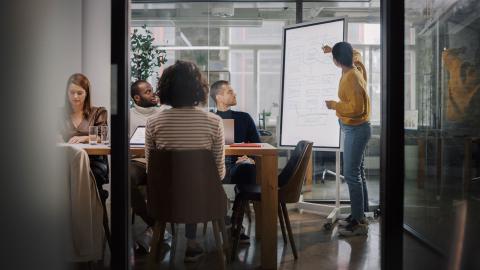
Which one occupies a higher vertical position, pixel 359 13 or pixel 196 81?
pixel 359 13

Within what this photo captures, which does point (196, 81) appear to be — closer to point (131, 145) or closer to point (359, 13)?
point (131, 145)

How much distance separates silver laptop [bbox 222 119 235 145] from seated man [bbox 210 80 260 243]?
5 centimetres

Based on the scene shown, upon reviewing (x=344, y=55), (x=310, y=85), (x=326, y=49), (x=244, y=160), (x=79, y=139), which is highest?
(x=326, y=49)

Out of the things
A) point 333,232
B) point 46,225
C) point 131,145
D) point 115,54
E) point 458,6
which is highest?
point 458,6

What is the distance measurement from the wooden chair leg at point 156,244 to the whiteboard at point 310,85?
229 centimetres

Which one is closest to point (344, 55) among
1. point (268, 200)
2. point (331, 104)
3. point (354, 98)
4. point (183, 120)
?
point (354, 98)

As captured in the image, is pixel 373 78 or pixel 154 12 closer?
pixel 154 12

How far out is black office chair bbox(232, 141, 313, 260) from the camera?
2.65 m

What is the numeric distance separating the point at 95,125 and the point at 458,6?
1943 mm

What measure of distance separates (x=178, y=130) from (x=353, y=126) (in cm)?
183

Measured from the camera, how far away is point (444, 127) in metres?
2.28

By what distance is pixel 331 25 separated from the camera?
163 inches

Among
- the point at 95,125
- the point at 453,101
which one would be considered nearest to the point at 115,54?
the point at 95,125

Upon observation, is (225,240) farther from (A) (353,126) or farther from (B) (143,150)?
(A) (353,126)
